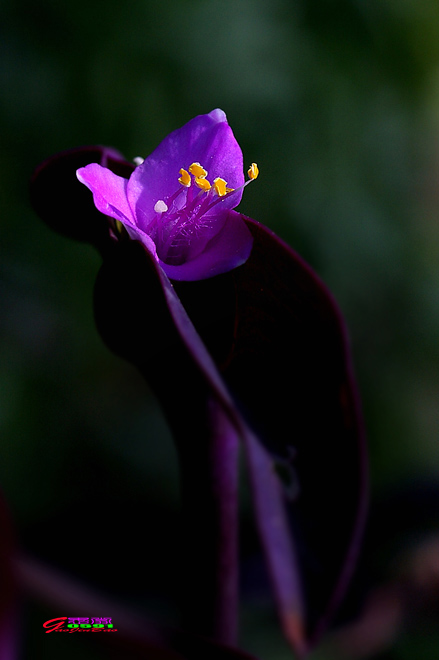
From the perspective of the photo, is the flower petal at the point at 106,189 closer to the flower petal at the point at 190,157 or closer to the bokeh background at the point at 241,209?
the flower petal at the point at 190,157

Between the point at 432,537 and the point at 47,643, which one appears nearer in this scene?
the point at 47,643

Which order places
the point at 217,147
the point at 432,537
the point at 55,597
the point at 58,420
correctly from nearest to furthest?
the point at 55,597
the point at 217,147
the point at 432,537
the point at 58,420

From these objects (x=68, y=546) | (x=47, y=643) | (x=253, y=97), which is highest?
(x=253, y=97)

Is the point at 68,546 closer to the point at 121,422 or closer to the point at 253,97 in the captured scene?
the point at 121,422

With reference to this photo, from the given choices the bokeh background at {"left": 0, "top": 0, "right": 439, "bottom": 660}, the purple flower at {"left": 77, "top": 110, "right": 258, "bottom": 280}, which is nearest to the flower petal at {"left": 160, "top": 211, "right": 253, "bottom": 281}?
the purple flower at {"left": 77, "top": 110, "right": 258, "bottom": 280}

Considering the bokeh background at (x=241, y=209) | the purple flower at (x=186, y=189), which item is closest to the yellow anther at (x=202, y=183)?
the purple flower at (x=186, y=189)

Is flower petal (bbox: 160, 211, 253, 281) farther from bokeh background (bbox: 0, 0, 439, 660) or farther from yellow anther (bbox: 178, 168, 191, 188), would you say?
bokeh background (bbox: 0, 0, 439, 660)

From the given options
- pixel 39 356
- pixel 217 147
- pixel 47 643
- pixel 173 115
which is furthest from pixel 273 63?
pixel 47 643
